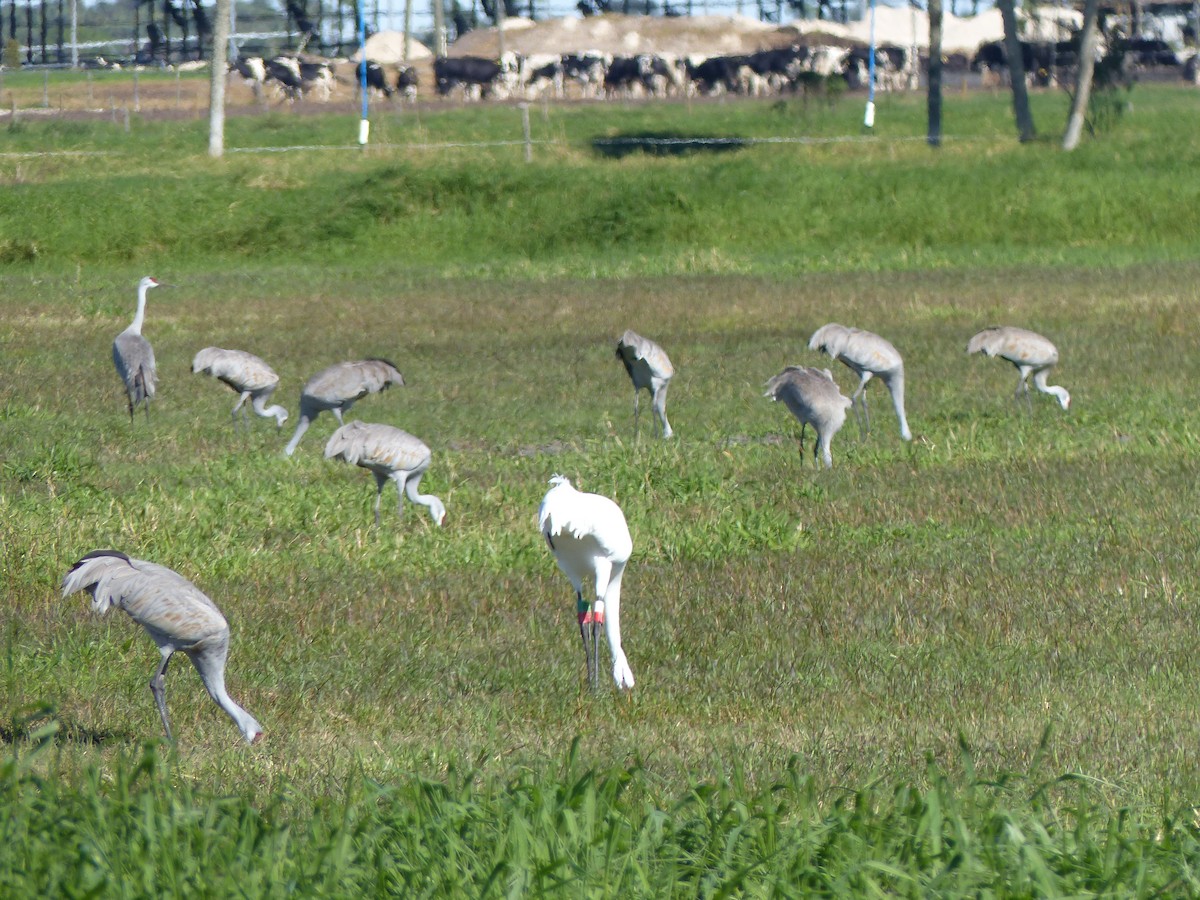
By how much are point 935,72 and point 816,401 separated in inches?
1173

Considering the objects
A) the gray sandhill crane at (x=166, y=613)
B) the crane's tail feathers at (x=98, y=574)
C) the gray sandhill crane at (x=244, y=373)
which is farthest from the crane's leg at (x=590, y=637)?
the gray sandhill crane at (x=244, y=373)

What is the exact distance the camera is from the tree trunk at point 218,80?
3991cm

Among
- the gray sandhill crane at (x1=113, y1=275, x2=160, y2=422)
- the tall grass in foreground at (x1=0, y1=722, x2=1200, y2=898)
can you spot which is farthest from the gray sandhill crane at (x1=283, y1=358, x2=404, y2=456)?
the tall grass in foreground at (x1=0, y1=722, x2=1200, y2=898)

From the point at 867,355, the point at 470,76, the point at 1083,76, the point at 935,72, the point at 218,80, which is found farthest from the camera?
the point at 470,76

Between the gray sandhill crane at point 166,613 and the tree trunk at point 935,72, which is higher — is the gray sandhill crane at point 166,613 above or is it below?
below

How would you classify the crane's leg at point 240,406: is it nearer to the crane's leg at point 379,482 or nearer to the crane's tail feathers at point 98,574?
the crane's leg at point 379,482

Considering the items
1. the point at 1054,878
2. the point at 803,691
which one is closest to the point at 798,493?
the point at 803,691

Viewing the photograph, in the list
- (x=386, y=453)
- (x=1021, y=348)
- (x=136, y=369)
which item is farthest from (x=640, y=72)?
(x=386, y=453)

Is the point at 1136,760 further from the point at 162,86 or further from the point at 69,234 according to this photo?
the point at 162,86

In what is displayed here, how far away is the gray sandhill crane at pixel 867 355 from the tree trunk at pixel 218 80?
88.5 feet

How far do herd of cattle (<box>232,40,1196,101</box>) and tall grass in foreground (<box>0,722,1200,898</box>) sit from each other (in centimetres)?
5403

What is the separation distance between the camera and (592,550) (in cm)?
802

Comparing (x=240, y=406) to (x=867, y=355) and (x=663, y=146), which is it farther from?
(x=663, y=146)

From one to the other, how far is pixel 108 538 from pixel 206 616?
13.1 ft
